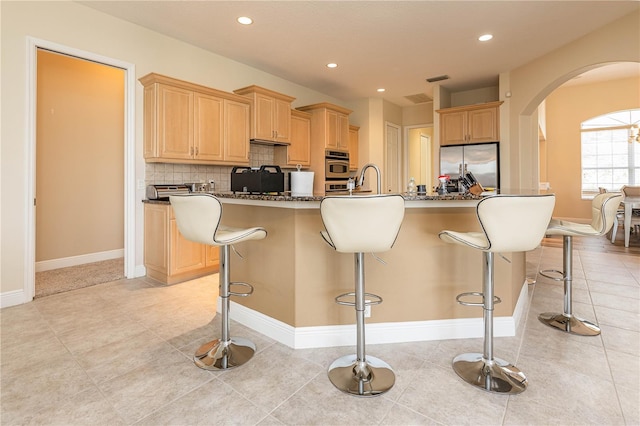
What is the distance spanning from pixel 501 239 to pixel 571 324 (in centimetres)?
141

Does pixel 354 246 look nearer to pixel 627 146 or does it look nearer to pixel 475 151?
pixel 475 151

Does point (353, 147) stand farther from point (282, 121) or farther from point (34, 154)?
point (34, 154)

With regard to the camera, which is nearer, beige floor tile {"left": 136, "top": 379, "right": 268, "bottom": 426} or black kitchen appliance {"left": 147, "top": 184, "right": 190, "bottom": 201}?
beige floor tile {"left": 136, "top": 379, "right": 268, "bottom": 426}

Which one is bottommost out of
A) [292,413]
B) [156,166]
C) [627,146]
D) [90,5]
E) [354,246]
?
[292,413]

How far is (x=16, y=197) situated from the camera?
2977 millimetres

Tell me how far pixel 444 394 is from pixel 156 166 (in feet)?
12.3

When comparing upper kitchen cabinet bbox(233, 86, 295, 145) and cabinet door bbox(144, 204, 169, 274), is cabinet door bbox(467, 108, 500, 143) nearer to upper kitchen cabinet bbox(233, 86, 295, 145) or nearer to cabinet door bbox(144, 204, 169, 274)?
upper kitchen cabinet bbox(233, 86, 295, 145)

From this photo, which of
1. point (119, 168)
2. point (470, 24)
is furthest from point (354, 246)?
point (119, 168)

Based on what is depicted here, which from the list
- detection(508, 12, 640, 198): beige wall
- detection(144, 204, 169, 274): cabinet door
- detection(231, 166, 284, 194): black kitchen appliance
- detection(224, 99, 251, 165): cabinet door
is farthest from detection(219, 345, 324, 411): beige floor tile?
detection(508, 12, 640, 198): beige wall

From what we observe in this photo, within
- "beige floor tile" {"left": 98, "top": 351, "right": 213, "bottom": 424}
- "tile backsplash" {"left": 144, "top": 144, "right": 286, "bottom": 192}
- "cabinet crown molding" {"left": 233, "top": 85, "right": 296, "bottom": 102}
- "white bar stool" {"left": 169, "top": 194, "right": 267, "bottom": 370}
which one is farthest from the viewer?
"cabinet crown molding" {"left": 233, "top": 85, "right": 296, "bottom": 102}

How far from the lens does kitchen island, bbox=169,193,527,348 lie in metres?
2.17

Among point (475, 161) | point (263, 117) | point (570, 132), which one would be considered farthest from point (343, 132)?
point (570, 132)

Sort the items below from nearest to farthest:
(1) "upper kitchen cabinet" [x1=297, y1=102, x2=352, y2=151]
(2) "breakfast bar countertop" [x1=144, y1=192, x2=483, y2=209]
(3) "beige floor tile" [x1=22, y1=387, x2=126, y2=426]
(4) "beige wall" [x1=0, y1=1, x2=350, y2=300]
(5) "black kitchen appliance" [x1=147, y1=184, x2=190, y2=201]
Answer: (3) "beige floor tile" [x1=22, y1=387, x2=126, y2=426] < (2) "breakfast bar countertop" [x1=144, y1=192, x2=483, y2=209] < (4) "beige wall" [x1=0, y1=1, x2=350, y2=300] < (5) "black kitchen appliance" [x1=147, y1=184, x2=190, y2=201] < (1) "upper kitchen cabinet" [x1=297, y1=102, x2=352, y2=151]

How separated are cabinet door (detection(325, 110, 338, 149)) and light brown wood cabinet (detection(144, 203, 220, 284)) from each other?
9.10 ft
